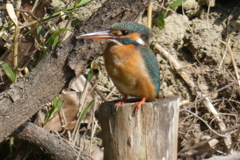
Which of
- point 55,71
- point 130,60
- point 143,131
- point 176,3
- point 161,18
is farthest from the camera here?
point 161,18

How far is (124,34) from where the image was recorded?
12.6ft

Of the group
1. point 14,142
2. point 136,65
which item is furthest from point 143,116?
point 14,142

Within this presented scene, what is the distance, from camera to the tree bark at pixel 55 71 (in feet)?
13.7

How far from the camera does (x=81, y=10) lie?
558 centimetres

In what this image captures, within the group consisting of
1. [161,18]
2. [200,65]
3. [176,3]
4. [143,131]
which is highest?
[176,3]

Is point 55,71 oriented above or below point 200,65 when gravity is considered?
above

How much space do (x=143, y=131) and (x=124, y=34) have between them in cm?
83

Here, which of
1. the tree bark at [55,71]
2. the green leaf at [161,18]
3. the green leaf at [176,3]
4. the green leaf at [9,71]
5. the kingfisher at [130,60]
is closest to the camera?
the kingfisher at [130,60]

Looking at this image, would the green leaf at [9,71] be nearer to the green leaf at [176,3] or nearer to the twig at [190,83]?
the twig at [190,83]

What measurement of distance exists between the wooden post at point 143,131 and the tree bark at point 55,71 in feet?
2.76

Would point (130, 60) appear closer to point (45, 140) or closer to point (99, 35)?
point (99, 35)

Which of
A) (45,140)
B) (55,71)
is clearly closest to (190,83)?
(45,140)

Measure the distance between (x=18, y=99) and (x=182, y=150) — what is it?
6.49 ft

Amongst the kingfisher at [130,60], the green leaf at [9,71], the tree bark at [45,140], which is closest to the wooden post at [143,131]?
the kingfisher at [130,60]
